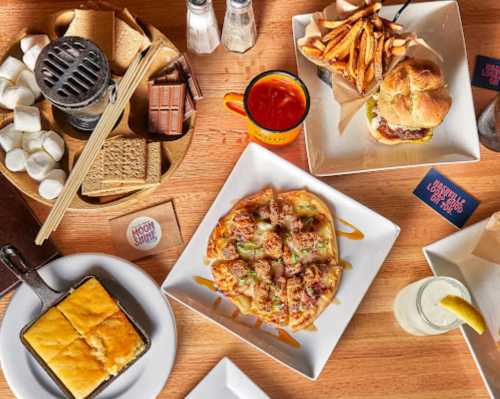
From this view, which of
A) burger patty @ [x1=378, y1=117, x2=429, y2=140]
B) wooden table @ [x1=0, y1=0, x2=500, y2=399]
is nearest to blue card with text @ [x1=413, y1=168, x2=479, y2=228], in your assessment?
wooden table @ [x1=0, y1=0, x2=500, y2=399]

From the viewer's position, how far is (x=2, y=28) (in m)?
1.58

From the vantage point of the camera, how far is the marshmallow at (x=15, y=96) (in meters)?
1.41

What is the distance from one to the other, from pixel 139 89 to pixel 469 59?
93 centimetres

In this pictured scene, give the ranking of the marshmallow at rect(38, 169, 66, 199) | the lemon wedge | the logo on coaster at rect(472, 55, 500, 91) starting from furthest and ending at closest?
the logo on coaster at rect(472, 55, 500, 91), the marshmallow at rect(38, 169, 66, 199), the lemon wedge

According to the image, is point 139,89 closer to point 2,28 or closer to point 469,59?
point 2,28

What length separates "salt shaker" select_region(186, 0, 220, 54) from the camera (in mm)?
1393

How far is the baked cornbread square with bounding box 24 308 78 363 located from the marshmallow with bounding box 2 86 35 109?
521 mm

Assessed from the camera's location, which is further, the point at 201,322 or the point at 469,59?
the point at 469,59

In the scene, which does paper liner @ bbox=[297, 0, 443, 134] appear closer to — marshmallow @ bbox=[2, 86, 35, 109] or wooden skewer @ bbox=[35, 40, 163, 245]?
wooden skewer @ bbox=[35, 40, 163, 245]

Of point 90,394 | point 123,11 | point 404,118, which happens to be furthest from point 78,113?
point 404,118

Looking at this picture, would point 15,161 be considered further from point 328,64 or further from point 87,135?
point 328,64

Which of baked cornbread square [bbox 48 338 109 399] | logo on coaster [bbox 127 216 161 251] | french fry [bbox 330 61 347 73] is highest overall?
french fry [bbox 330 61 347 73]

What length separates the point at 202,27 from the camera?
1457mm

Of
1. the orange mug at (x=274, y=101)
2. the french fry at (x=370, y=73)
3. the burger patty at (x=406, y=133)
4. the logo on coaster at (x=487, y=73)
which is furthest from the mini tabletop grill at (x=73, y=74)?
the logo on coaster at (x=487, y=73)
